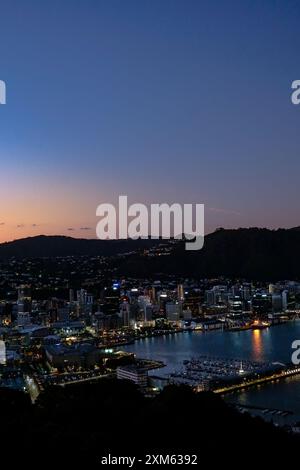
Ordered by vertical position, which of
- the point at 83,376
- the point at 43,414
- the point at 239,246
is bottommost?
the point at 83,376

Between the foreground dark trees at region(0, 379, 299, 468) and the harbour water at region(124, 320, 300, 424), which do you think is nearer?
the foreground dark trees at region(0, 379, 299, 468)

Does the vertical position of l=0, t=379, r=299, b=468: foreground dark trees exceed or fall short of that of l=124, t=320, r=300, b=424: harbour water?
it exceeds it

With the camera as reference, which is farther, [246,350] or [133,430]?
[246,350]

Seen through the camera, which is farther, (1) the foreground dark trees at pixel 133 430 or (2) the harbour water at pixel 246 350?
(2) the harbour water at pixel 246 350

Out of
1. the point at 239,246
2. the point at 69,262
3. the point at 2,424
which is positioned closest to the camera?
the point at 2,424

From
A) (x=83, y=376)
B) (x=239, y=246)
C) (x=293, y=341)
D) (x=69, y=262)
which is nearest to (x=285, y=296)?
(x=293, y=341)

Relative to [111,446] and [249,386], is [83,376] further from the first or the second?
[111,446]

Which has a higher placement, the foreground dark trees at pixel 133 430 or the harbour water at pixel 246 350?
the foreground dark trees at pixel 133 430

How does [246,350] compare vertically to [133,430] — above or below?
below
